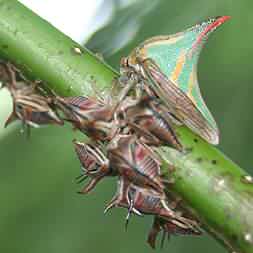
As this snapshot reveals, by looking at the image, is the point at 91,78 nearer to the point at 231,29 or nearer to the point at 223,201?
the point at 223,201

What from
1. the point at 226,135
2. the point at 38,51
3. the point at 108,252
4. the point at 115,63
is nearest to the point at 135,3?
the point at 115,63

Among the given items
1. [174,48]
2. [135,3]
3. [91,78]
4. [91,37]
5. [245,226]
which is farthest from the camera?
[135,3]

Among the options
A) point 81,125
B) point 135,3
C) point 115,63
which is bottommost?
point 81,125

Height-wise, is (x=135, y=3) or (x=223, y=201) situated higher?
(x=135, y=3)

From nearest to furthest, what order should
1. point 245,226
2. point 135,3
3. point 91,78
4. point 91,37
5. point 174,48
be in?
point 245,226 → point 91,78 → point 174,48 → point 91,37 → point 135,3

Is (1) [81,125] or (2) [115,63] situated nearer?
(1) [81,125]

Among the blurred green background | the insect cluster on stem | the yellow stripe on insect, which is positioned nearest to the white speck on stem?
the insect cluster on stem

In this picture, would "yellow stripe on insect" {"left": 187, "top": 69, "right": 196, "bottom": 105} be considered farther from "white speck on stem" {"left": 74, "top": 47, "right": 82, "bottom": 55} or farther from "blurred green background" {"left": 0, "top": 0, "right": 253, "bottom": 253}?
"blurred green background" {"left": 0, "top": 0, "right": 253, "bottom": 253}

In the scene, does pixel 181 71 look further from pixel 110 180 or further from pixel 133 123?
pixel 110 180
